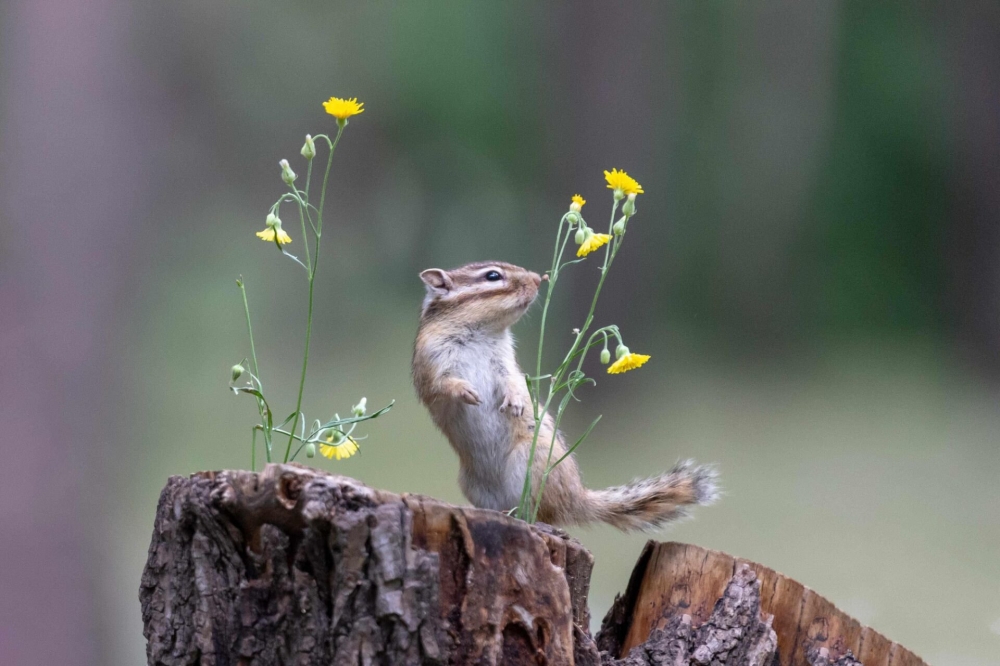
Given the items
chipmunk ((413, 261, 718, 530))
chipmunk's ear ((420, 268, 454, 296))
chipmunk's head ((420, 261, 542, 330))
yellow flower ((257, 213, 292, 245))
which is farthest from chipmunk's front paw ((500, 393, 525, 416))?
yellow flower ((257, 213, 292, 245))

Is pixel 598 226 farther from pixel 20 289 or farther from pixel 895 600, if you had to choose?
pixel 20 289

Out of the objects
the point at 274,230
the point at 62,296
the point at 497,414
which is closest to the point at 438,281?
the point at 497,414

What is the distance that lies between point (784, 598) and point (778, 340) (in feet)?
4.78

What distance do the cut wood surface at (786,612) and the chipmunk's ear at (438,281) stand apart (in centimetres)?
80

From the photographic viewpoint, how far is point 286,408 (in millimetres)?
2918

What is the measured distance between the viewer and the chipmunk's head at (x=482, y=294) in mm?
2102

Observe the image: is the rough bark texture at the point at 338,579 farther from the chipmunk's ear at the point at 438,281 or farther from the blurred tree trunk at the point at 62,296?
the blurred tree trunk at the point at 62,296

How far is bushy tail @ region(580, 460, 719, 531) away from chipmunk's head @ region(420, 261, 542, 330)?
44 centimetres

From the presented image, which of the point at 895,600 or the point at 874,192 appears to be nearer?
the point at 895,600

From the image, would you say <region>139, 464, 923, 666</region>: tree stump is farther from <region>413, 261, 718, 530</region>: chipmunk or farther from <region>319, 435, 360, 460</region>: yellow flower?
<region>413, 261, 718, 530</region>: chipmunk

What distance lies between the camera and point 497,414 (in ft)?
6.55

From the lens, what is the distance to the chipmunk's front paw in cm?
196

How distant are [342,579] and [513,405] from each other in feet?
2.65

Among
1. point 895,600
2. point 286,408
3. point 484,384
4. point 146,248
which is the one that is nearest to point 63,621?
point 286,408
